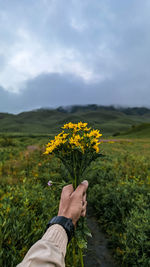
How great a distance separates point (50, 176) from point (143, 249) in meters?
4.31

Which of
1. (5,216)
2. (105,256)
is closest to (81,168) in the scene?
(5,216)

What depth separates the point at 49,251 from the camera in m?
1.12

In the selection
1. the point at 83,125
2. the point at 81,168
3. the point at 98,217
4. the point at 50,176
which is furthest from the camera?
the point at 50,176

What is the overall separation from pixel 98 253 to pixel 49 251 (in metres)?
3.88

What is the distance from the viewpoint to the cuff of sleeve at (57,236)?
1271 mm

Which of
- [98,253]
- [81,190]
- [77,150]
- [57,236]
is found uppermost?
[77,150]

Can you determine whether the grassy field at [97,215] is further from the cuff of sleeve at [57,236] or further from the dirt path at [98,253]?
the cuff of sleeve at [57,236]

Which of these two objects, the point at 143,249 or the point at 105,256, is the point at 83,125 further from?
the point at 105,256

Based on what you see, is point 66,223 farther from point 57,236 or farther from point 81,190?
point 81,190

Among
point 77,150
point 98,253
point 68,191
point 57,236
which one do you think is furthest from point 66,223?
point 98,253

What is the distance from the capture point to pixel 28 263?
1035 mm

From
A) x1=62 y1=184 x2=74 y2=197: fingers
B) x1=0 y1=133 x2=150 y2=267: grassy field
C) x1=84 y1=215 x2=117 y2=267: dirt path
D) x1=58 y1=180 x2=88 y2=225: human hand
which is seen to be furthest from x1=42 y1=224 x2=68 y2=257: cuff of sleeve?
x1=84 y1=215 x2=117 y2=267: dirt path

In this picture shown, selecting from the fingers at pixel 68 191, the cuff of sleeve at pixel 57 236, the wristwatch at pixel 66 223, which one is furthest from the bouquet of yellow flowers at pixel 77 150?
the cuff of sleeve at pixel 57 236

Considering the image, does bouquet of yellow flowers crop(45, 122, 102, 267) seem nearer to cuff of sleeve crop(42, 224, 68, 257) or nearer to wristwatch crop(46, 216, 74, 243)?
wristwatch crop(46, 216, 74, 243)
